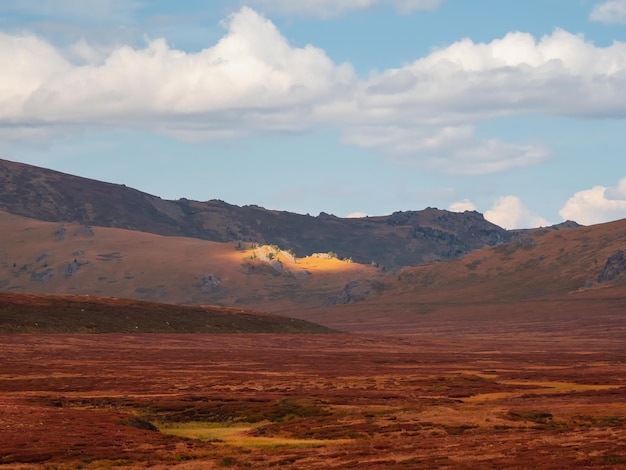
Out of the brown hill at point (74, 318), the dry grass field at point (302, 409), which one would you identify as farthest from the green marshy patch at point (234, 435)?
the brown hill at point (74, 318)

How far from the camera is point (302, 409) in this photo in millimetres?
82625

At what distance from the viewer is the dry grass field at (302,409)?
5625cm

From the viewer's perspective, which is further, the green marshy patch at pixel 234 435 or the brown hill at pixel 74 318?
the brown hill at pixel 74 318

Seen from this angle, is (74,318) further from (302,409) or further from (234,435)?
(234,435)

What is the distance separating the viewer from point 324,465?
52719 millimetres

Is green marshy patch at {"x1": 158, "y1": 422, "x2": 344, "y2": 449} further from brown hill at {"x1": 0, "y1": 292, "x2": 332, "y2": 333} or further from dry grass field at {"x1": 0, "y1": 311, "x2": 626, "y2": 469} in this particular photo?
brown hill at {"x1": 0, "y1": 292, "x2": 332, "y2": 333}

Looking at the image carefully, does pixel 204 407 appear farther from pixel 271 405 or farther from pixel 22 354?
pixel 22 354

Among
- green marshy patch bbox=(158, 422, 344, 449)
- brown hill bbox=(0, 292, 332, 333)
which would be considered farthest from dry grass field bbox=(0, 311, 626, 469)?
brown hill bbox=(0, 292, 332, 333)

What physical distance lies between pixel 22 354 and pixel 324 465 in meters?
94.3

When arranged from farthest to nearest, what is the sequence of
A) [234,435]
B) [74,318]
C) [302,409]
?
[74,318] → [302,409] → [234,435]

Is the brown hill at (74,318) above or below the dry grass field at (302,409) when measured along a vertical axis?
above

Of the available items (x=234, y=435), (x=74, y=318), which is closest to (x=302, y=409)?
(x=234, y=435)

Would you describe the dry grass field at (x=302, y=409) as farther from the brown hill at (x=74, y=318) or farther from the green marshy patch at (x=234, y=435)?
the brown hill at (x=74, y=318)

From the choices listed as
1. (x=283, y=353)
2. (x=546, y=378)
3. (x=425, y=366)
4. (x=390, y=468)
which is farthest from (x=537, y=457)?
(x=283, y=353)
